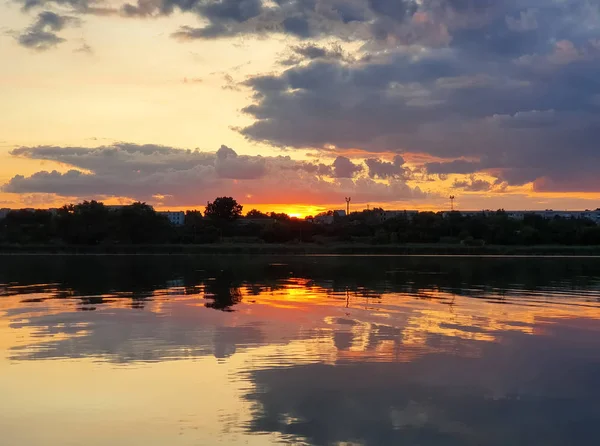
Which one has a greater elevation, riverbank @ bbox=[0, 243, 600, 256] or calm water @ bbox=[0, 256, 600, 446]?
calm water @ bbox=[0, 256, 600, 446]

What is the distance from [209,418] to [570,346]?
10.9 m

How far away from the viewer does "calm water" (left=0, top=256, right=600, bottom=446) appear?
10148 millimetres

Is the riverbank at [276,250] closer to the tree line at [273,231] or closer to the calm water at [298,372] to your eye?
the tree line at [273,231]

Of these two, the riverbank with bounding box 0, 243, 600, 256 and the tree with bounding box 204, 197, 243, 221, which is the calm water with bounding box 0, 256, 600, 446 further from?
the tree with bounding box 204, 197, 243, 221

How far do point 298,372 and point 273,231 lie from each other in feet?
357

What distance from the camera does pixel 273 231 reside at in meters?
122

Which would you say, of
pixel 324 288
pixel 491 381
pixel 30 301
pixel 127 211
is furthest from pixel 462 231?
pixel 491 381

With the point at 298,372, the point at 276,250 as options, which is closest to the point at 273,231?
the point at 276,250

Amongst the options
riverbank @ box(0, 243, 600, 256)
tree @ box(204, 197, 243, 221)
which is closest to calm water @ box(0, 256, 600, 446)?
riverbank @ box(0, 243, 600, 256)

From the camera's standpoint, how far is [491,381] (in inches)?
522

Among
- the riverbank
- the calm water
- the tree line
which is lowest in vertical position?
the riverbank

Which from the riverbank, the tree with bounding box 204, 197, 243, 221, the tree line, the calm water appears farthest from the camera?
the tree with bounding box 204, 197, 243, 221

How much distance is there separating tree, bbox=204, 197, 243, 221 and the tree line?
9.02 m

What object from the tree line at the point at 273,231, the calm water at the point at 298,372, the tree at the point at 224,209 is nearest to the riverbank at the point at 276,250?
the tree line at the point at 273,231
